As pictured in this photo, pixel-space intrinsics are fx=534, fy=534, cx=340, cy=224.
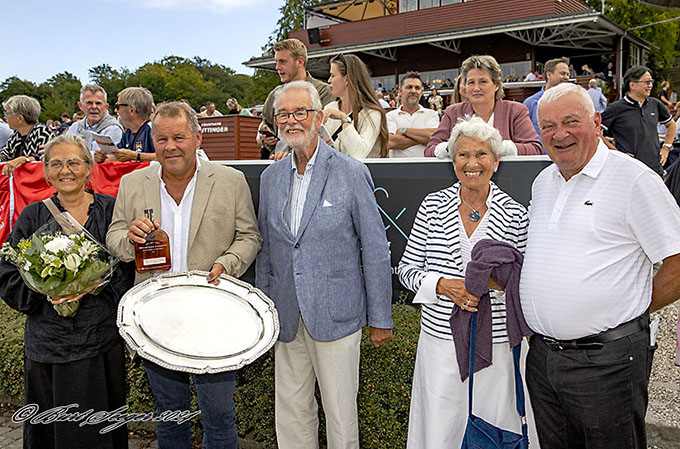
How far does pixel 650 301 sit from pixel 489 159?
99 cm

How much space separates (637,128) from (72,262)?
701cm

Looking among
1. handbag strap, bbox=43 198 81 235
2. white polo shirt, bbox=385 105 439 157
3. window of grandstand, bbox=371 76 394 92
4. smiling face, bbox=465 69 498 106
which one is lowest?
handbag strap, bbox=43 198 81 235

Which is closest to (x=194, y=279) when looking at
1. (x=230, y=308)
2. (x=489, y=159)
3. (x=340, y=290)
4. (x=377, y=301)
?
(x=230, y=308)

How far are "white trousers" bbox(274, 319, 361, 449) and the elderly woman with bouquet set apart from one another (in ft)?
3.47

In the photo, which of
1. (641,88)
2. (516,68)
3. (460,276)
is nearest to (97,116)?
(460,276)

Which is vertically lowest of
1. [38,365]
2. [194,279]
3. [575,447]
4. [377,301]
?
[575,447]

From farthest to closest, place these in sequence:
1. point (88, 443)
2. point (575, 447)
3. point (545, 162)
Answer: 1. point (545, 162)
2. point (88, 443)
3. point (575, 447)

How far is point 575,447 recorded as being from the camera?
2.59m

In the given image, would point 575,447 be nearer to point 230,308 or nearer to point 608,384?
point 608,384

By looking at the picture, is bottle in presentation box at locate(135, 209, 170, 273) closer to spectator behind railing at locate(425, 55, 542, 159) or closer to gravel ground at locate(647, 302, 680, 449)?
spectator behind railing at locate(425, 55, 542, 159)

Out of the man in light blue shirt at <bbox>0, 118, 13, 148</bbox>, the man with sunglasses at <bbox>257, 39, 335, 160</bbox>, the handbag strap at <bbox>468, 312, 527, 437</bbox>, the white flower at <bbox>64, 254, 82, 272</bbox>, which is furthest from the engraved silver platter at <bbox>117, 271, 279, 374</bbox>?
the man in light blue shirt at <bbox>0, 118, 13, 148</bbox>

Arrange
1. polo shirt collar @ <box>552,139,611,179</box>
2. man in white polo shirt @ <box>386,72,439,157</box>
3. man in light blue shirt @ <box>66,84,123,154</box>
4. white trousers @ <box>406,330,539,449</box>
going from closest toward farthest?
polo shirt collar @ <box>552,139,611,179</box> → white trousers @ <box>406,330,539,449</box> → man in white polo shirt @ <box>386,72,439,157</box> → man in light blue shirt @ <box>66,84,123,154</box>

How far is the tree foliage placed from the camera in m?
28.6

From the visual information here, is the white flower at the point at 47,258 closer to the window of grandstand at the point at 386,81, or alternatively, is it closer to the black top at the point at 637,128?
the black top at the point at 637,128
